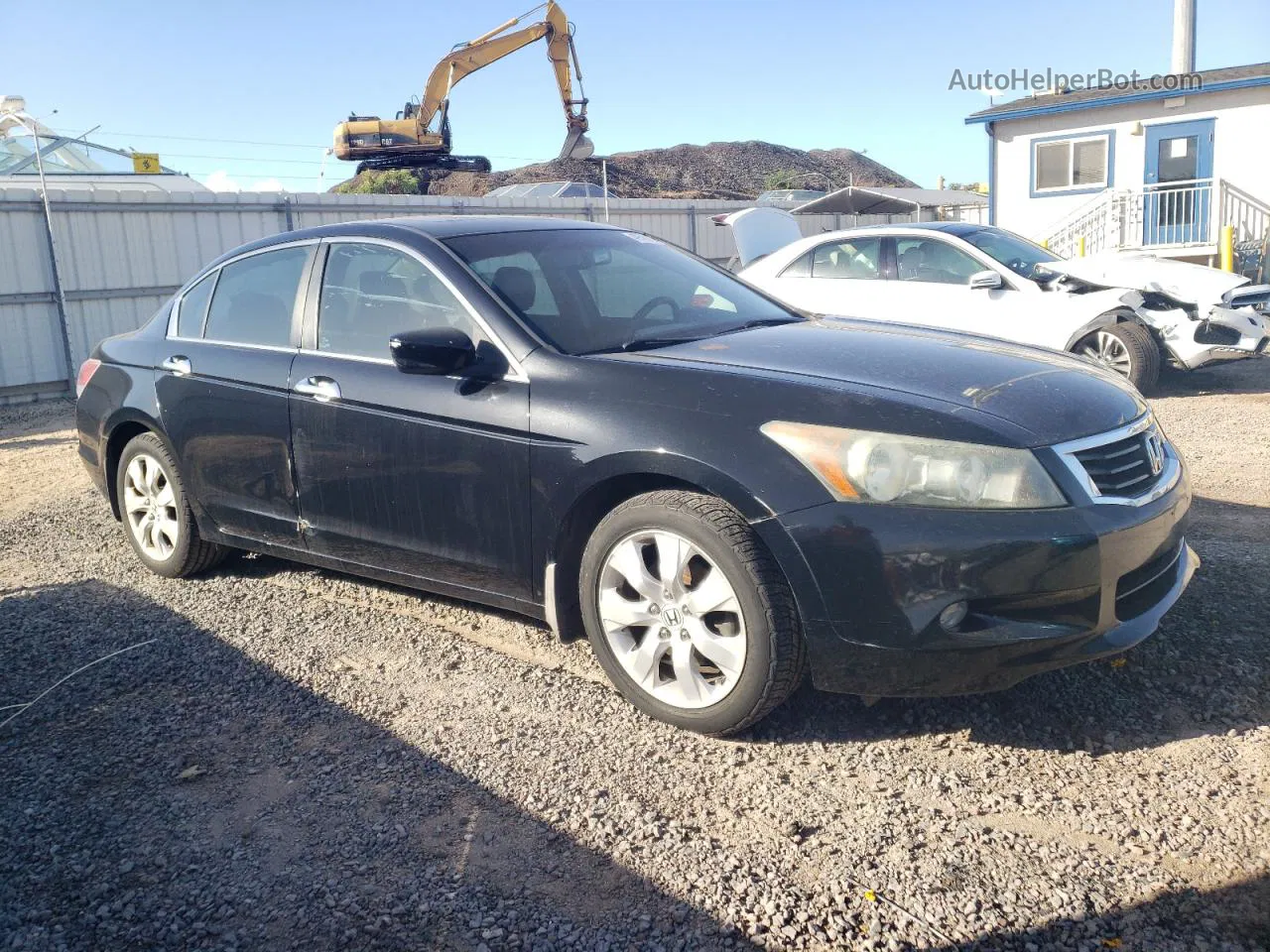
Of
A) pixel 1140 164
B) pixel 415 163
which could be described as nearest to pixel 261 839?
pixel 1140 164

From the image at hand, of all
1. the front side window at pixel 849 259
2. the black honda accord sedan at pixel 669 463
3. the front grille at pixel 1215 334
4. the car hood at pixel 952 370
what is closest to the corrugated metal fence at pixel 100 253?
the front side window at pixel 849 259

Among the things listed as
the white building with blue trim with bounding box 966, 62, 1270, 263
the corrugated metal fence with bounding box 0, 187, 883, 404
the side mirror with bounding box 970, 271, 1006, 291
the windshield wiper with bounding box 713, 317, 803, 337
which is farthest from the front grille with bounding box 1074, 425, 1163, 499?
the white building with blue trim with bounding box 966, 62, 1270, 263

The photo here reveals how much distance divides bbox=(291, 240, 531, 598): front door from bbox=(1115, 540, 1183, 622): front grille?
189 centimetres

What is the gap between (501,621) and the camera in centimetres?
471

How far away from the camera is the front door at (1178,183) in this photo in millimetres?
19516

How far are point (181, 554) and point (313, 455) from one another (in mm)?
1284

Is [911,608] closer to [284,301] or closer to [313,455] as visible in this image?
[313,455]

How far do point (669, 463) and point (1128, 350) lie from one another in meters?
7.28

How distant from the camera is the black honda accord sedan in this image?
316 centimetres

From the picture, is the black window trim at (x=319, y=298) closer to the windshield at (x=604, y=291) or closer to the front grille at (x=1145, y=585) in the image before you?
the windshield at (x=604, y=291)

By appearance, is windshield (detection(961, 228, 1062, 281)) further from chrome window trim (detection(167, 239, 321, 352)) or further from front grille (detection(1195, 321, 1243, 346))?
chrome window trim (detection(167, 239, 321, 352))

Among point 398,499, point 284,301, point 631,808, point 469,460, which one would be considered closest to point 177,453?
point 284,301

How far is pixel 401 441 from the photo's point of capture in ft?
13.6

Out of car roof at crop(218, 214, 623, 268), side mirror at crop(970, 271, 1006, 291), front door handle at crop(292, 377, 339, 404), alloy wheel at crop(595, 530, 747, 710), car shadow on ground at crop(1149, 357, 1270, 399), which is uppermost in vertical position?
car roof at crop(218, 214, 623, 268)
